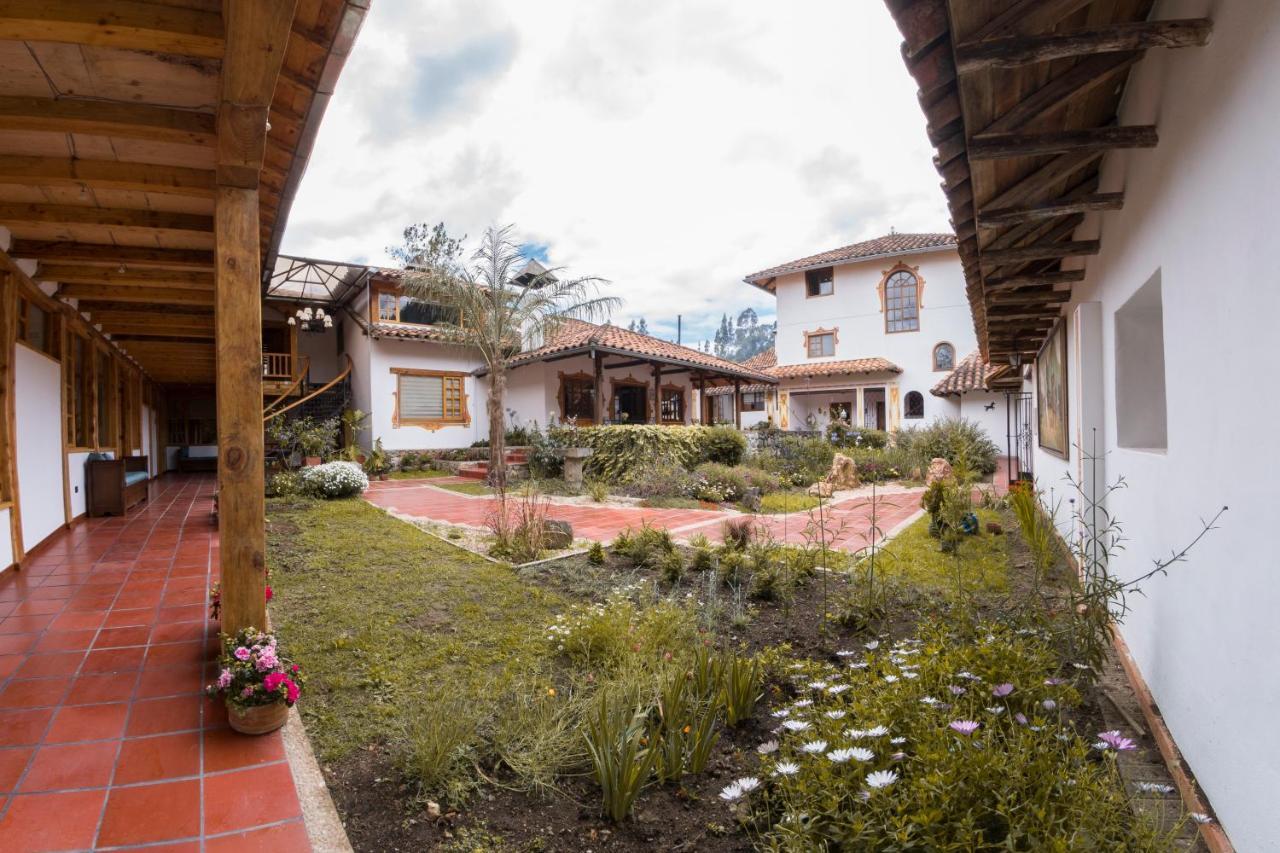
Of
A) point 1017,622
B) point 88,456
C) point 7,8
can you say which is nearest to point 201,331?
point 88,456

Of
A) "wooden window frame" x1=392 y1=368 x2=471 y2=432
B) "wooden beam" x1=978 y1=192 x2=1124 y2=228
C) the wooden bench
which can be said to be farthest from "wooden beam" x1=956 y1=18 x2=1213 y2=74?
"wooden window frame" x1=392 y1=368 x2=471 y2=432

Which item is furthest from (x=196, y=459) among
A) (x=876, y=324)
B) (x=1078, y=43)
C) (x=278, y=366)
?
(x=876, y=324)

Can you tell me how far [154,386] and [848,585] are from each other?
1702 centimetres

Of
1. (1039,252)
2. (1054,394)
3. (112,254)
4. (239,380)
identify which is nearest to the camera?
(239,380)

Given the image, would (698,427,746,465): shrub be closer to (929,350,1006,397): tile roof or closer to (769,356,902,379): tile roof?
(929,350,1006,397): tile roof

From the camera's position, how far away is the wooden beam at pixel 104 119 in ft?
8.96

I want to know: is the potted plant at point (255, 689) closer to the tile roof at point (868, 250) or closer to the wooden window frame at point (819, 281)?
the tile roof at point (868, 250)

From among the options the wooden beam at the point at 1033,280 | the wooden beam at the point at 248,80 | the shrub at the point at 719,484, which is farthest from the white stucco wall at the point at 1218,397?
the shrub at the point at 719,484

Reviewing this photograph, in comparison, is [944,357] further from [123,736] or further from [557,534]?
[123,736]

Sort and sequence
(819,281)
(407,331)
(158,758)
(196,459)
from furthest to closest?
(819,281), (196,459), (407,331), (158,758)

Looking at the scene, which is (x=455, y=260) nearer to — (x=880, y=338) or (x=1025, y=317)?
(x=1025, y=317)

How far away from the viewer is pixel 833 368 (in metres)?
21.8

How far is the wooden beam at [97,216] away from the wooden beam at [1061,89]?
482 cm

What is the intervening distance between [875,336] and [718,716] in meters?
20.8
